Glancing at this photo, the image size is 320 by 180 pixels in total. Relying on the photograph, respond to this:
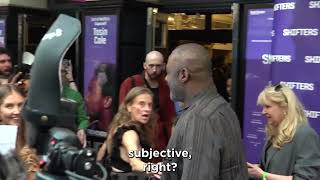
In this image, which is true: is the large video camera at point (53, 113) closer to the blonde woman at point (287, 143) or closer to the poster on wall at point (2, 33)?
the blonde woman at point (287, 143)

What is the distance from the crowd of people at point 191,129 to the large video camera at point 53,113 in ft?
0.30

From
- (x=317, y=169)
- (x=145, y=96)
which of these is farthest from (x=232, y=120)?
(x=145, y=96)

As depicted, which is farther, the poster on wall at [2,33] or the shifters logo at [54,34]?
the poster on wall at [2,33]

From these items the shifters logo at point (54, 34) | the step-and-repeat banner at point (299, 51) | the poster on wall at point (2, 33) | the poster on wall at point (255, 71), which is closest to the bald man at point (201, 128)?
the shifters logo at point (54, 34)

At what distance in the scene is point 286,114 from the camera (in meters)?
3.54

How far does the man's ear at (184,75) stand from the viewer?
2.25 m

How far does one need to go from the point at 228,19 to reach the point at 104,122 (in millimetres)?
2043

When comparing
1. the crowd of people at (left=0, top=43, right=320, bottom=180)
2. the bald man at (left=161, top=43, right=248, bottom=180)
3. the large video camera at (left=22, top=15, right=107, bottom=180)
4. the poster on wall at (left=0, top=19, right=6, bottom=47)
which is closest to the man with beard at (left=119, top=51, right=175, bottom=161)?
the crowd of people at (left=0, top=43, right=320, bottom=180)

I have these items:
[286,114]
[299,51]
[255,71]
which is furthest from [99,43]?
[286,114]

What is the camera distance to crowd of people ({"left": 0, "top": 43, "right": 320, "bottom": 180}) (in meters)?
2.13

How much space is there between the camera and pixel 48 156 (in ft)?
5.04

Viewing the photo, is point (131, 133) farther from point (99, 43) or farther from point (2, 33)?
point (2, 33)

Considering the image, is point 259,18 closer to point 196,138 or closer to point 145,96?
point 145,96

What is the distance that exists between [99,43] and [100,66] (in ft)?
0.97
